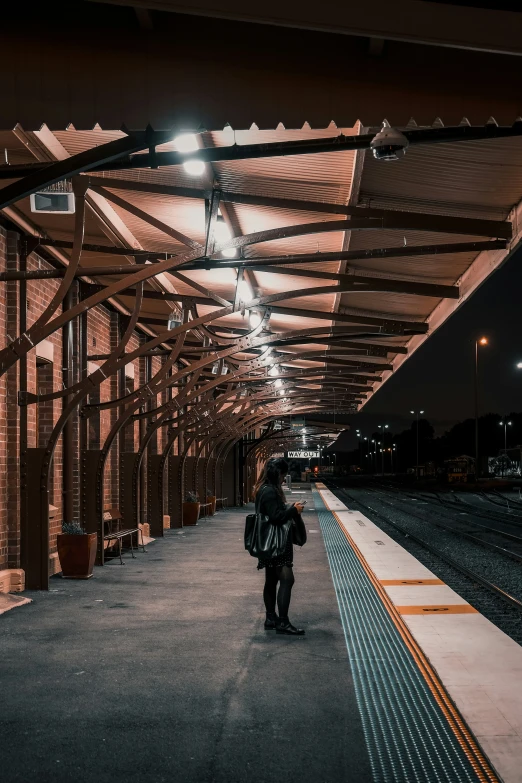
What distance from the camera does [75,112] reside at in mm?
4676

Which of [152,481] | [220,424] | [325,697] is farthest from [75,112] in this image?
[220,424]

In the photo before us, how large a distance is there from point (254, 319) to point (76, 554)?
552 centimetres

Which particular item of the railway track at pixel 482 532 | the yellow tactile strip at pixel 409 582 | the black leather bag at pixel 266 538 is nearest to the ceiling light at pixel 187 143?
the black leather bag at pixel 266 538

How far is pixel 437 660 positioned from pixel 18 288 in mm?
7263

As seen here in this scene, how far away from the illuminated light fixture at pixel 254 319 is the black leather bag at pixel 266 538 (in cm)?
722

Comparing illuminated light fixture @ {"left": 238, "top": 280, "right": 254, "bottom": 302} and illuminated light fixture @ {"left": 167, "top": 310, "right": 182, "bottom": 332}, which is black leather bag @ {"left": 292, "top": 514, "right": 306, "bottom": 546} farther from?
illuminated light fixture @ {"left": 167, "top": 310, "right": 182, "bottom": 332}

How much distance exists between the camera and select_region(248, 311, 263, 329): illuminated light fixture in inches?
603

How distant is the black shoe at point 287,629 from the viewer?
27.2 feet

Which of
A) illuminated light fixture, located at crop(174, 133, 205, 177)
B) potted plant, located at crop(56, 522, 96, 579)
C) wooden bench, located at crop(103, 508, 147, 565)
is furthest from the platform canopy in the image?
wooden bench, located at crop(103, 508, 147, 565)

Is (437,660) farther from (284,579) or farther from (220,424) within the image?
(220,424)

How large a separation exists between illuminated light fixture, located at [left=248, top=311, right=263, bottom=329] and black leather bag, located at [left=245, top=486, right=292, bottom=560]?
23.7ft

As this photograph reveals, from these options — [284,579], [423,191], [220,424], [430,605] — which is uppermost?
[423,191]

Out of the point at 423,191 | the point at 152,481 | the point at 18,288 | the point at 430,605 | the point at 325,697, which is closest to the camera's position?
the point at 325,697

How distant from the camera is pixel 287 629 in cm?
830
